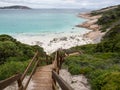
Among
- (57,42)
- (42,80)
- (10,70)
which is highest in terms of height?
(10,70)

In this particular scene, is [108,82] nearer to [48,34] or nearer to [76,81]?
[76,81]

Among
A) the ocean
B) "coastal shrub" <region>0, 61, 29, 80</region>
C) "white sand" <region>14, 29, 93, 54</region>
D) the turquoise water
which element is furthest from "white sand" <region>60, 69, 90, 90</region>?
the turquoise water

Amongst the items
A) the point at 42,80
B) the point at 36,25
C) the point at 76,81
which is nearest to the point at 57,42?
the point at 76,81

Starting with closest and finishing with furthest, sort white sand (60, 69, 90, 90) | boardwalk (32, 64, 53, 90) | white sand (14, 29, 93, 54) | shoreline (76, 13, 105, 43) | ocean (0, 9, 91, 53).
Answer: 1. boardwalk (32, 64, 53, 90)
2. white sand (60, 69, 90, 90)
3. white sand (14, 29, 93, 54)
4. ocean (0, 9, 91, 53)
5. shoreline (76, 13, 105, 43)

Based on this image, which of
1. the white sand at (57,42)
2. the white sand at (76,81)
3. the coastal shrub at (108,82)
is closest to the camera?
the coastal shrub at (108,82)

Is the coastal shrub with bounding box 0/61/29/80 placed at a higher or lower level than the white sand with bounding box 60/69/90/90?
higher

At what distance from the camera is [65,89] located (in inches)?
162

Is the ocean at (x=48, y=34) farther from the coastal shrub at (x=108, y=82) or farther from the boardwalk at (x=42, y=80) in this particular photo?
the coastal shrub at (x=108, y=82)

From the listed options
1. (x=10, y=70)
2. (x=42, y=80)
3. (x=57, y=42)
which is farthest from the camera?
(x=57, y=42)

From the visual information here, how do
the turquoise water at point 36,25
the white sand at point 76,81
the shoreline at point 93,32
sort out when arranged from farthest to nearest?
the turquoise water at point 36,25, the shoreline at point 93,32, the white sand at point 76,81

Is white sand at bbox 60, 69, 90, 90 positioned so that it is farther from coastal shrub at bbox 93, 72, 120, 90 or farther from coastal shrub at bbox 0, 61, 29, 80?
coastal shrub at bbox 0, 61, 29, 80

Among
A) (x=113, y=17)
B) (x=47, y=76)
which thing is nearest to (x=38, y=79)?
(x=47, y=76)

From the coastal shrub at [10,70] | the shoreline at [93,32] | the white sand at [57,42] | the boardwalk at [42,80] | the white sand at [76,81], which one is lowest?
the white sand at [57,42]

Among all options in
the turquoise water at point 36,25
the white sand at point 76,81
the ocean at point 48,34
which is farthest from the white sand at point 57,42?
the white sand at point 76,81
